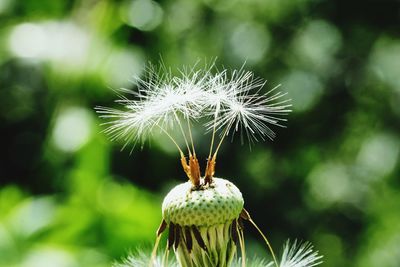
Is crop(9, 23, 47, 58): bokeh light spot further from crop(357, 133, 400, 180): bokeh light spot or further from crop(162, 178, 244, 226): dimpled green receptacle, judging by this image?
crop(162, 178, 244, 226): dimpled green receptacle

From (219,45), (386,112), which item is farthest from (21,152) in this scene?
(386,112)

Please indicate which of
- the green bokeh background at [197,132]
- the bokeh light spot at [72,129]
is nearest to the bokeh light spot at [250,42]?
the green bokeh background at [197,132]

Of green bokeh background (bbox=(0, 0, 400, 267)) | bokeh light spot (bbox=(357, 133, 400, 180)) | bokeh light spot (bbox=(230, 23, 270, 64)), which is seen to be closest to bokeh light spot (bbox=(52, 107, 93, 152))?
green bokeh background (bbox=(0, 0, 400, 267))

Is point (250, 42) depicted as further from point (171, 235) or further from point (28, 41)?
point (171, 235)

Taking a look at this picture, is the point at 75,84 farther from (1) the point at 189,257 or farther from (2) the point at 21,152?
(1) the point at 189,257

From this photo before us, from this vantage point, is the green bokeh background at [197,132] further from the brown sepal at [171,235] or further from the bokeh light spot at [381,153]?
the brown sepal at [171,235]
